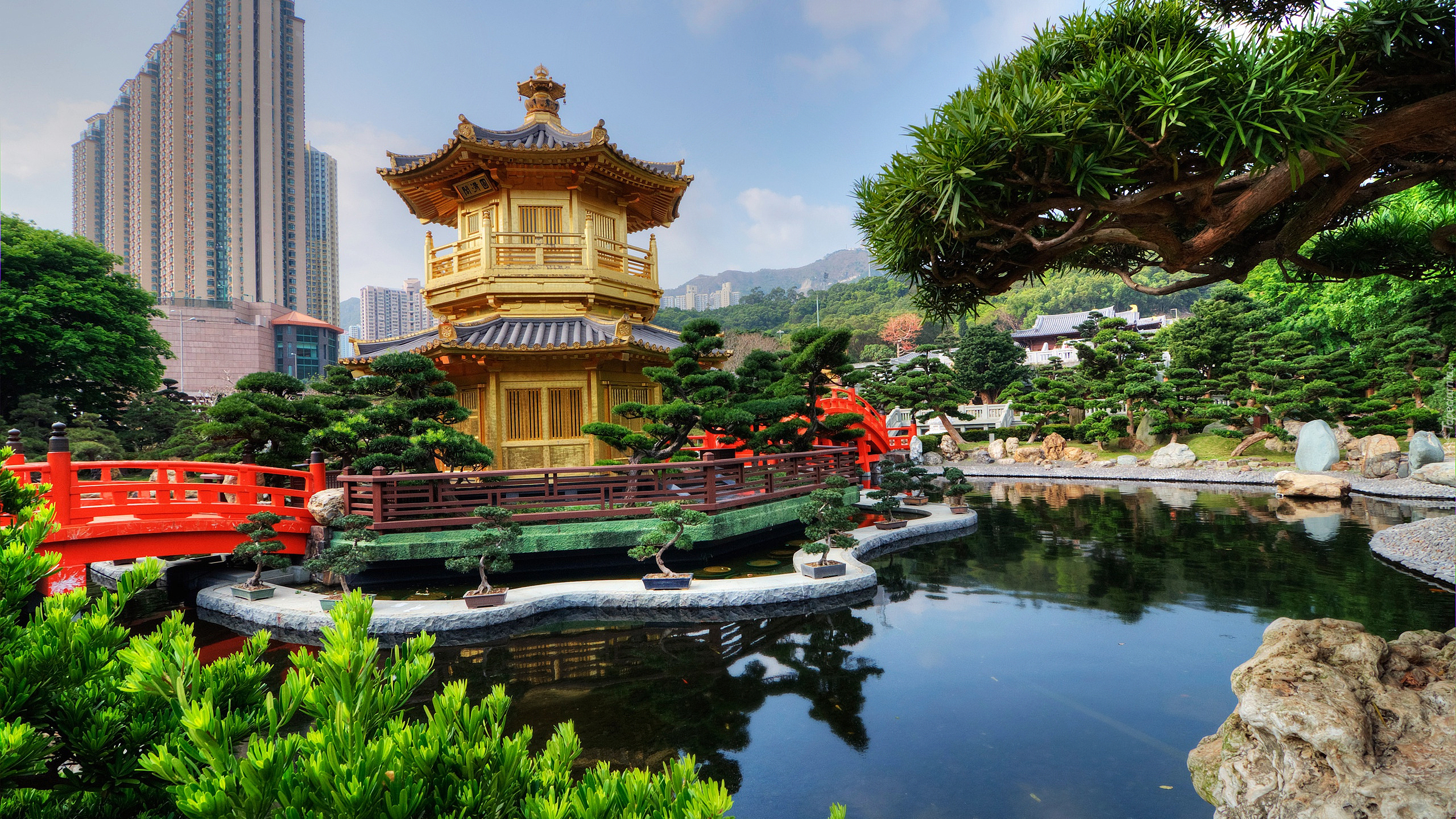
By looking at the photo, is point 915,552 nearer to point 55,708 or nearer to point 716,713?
point 716,713

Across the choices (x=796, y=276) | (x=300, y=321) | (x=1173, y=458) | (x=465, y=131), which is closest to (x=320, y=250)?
(x=300, y=321)

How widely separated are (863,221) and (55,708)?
3.46m

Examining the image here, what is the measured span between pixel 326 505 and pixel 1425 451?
22989 mm

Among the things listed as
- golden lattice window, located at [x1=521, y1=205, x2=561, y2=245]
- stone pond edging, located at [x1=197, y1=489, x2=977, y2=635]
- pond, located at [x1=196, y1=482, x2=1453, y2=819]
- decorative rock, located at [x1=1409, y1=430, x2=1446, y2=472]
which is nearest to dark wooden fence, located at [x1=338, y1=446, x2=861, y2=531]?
stone pond edging, located at [x1=197, y1=489, x2=977, y2=635]

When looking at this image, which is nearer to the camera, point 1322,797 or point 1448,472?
point 1322,797

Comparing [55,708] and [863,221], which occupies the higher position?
[863,221]

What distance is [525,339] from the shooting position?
11.2 meters

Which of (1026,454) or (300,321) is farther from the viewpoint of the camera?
(300,321)

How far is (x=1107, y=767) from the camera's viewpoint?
3.79 meters

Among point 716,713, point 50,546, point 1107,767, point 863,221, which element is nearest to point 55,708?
point 863,221

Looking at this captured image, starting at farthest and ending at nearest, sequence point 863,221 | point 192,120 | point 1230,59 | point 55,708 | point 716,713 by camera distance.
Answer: point 192,120, point 716,713, point 863,221, point 1230,59, point 55,708

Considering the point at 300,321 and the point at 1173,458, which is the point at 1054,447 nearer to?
the point at 1173,458

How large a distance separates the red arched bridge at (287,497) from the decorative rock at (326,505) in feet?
0.40

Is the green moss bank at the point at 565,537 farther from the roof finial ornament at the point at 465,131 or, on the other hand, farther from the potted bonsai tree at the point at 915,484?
the roof finial ornament at the point at 465,131
